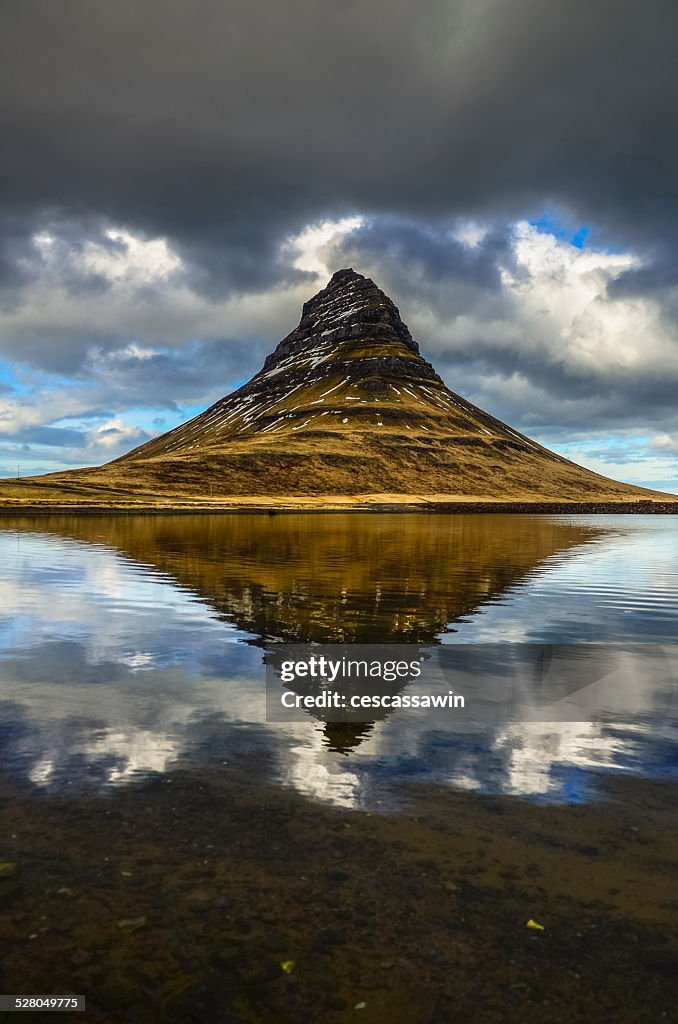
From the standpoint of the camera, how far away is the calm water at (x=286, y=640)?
10.0 m

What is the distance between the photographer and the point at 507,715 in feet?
41.4

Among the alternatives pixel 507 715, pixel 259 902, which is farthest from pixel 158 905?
pixel 507 715

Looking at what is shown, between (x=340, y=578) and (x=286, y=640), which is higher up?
(x=340, y=578)

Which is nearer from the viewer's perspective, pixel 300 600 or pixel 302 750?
pixel 302 750

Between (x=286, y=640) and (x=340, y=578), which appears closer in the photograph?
(x=286, y=640)

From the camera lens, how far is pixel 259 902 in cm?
647

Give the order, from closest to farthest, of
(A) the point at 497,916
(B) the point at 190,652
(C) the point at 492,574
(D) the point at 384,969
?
(D) the point at 384,969 → (A) the point at 497,916 → (B) the point at 190,652 → (C) the point at 492,574

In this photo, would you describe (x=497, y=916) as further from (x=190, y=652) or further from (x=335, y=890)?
(x=190, y=652)

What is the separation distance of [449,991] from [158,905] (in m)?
2.89

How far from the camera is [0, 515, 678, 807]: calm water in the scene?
10.0 meters

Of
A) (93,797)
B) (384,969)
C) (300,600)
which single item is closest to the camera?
(384,969)

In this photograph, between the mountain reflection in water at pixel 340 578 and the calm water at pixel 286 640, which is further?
the mountain reflection in water at pixel 340 578

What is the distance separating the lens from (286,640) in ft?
62.2

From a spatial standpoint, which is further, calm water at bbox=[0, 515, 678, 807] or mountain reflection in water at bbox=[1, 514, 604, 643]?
mountain reflection in water at bbox=[1, 514, 604, 643]
